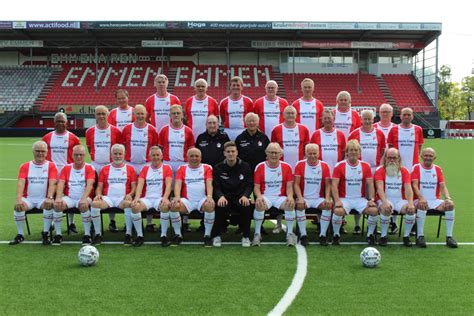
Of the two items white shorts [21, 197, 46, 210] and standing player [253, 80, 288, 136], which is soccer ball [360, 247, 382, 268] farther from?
white shorts [21, 197, 46, 210]

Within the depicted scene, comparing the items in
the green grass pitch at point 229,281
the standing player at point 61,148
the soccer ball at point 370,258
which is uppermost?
the standing player at point 61,148

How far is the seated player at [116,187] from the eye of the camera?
21.0 feet

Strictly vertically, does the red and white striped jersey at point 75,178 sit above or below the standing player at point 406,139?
below

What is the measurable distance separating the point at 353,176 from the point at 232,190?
5.34 ft

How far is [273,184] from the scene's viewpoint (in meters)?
6.58

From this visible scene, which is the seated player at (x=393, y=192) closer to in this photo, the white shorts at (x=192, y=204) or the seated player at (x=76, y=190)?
the white shorts at (x=192, y=204)

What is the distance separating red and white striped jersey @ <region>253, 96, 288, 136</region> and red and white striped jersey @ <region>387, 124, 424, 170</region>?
1.66 metres

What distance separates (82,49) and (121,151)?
35906mm

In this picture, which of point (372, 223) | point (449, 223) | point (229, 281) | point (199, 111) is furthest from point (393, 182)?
point (199, 111)


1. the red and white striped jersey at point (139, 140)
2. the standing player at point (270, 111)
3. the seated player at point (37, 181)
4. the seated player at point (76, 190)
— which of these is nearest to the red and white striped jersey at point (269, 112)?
the standing player at point (270, 111)

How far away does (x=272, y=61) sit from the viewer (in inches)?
1563

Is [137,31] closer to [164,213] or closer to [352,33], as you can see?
[352,33]

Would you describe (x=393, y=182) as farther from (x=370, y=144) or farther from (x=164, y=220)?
(x=164, y=220)

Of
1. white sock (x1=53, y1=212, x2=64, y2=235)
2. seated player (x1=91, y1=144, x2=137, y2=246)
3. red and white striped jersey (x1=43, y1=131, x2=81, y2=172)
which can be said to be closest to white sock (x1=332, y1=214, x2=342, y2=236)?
seated player (x1=91, y1=144, x2=137, y2=246)
